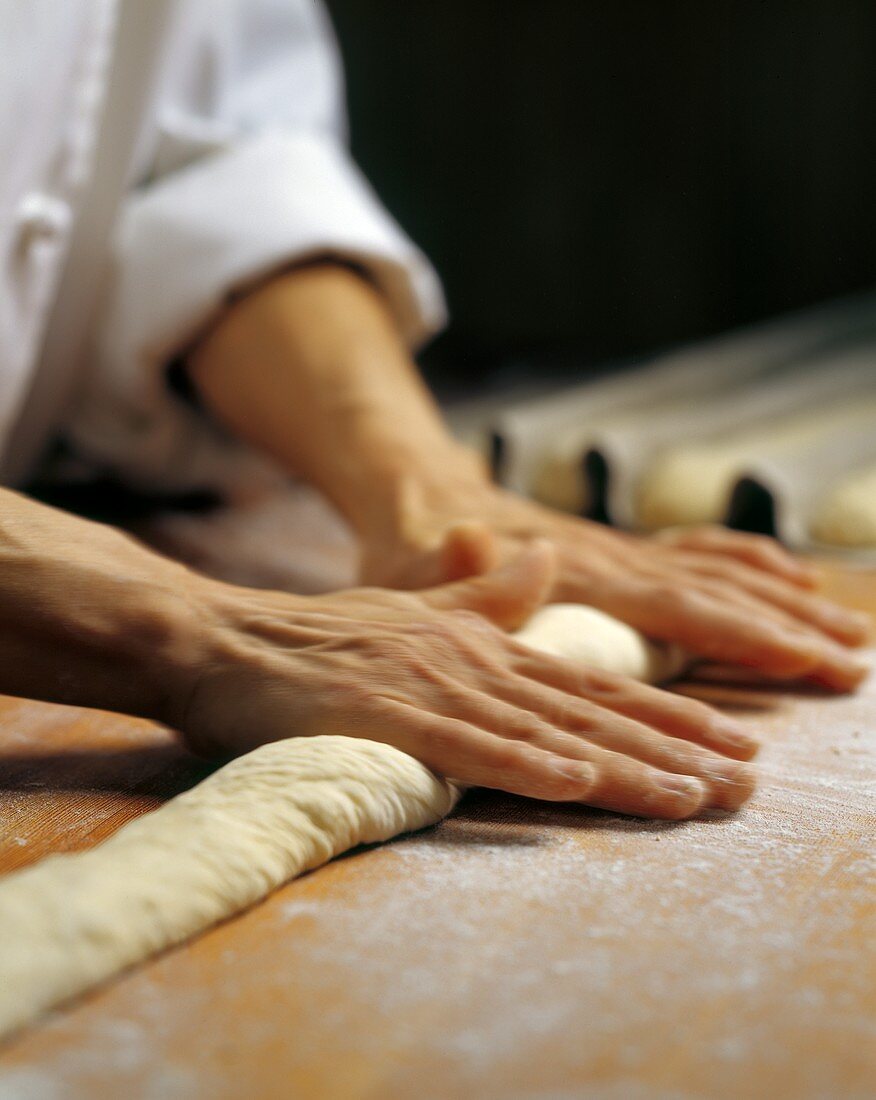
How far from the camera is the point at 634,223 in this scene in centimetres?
382

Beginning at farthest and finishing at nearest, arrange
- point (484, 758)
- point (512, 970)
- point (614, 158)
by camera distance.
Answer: point (614, 158) < point (484, 758) < point (512, 970)

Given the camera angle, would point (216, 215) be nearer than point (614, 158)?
Yes

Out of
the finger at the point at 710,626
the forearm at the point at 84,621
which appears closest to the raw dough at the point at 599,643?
the finger at the point at 710,626

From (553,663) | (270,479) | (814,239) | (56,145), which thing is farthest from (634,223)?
(553,663)

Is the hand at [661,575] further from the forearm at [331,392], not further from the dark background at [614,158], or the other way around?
the dark background at [614,158]

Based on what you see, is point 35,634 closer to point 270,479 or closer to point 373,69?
point 270,479

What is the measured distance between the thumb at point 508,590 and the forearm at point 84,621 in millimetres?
245

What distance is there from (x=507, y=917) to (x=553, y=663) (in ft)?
0.86

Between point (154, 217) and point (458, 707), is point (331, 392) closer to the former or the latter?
point (154, 217)

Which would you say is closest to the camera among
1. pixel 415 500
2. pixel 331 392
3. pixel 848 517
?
pixel 415 500

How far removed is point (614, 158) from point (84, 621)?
3.37m

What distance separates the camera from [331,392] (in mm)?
1526

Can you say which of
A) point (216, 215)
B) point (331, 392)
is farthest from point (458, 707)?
point (216, 215)

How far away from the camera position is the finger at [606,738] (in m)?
0.84
